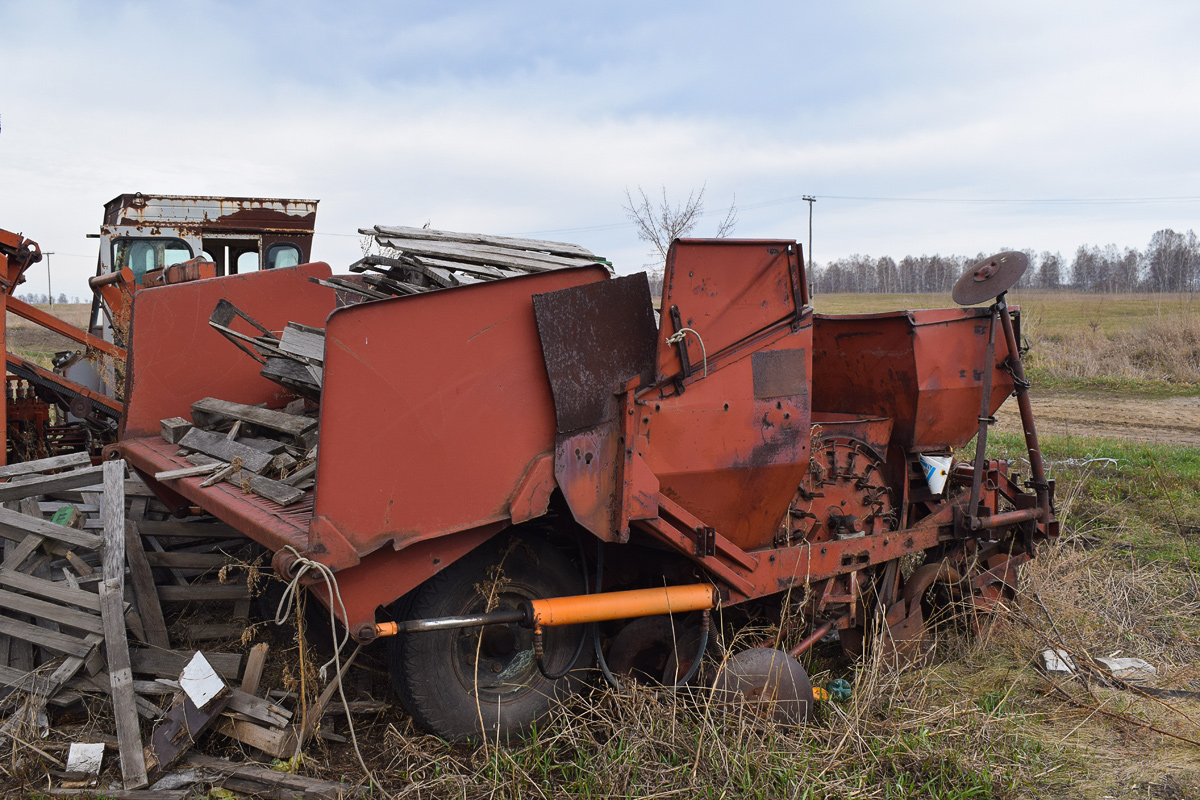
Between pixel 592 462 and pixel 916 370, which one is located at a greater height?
pixel 916 370

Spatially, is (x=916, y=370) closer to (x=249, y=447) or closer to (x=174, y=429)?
(x=249, y=447)

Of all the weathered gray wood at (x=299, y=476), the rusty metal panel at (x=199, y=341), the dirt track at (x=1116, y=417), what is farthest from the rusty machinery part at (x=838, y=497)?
the dirt track at (x=1116, y=417)

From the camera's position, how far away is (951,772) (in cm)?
332

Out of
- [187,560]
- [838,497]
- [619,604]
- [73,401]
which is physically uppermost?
[73,401]

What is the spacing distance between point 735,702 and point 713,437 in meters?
1.09

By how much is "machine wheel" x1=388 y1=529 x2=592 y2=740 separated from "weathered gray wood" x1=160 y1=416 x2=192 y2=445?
1.92 meters

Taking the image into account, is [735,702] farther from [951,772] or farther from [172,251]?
[172,251]

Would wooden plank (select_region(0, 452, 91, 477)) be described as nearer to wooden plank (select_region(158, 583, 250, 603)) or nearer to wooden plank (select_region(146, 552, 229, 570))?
wooden plank (select_region(146, 552, 229, 570))

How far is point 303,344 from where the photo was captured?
377 centimetres

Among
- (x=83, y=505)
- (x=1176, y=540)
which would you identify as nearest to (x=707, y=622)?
(x=83, y=505)

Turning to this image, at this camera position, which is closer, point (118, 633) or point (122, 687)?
point (122, 687)

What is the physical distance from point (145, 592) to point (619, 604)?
8.22 ft

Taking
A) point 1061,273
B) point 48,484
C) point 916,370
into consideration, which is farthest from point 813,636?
point 1061,273

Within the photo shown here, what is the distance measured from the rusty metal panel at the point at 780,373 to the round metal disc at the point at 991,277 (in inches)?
55.1
